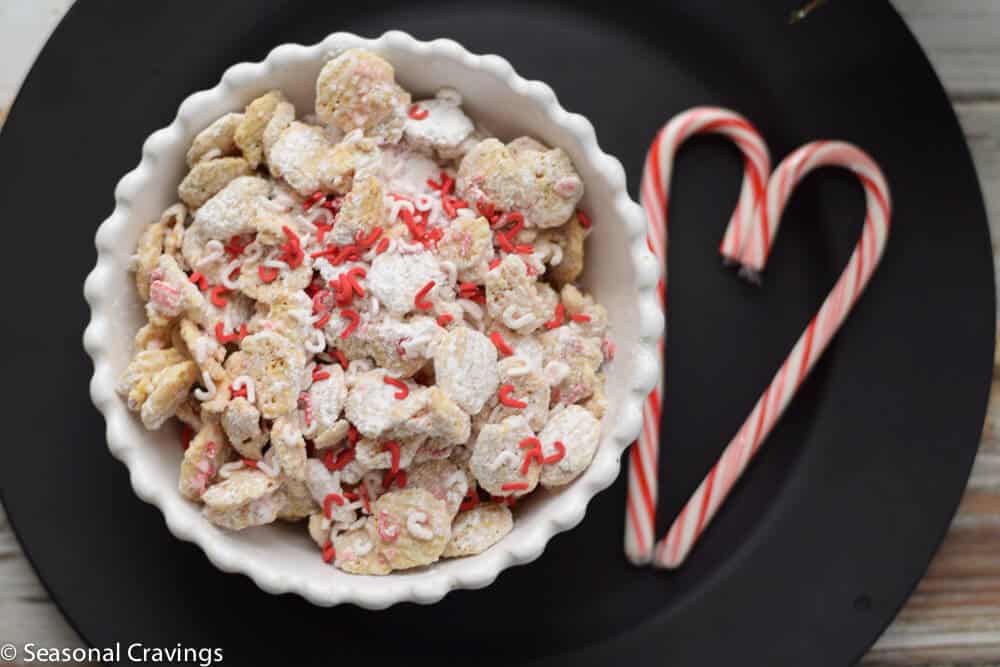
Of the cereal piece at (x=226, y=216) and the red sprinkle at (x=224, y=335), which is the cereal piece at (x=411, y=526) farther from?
the cereal piece at (x=226, y=216)


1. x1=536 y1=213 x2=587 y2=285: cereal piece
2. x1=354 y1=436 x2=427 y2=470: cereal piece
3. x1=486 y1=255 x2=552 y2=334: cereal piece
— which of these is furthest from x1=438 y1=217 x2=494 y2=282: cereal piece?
x1=354 y1=436 x2=427 y2=470: cereal piece

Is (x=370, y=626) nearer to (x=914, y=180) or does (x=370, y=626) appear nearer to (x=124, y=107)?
(x=124, y=107)

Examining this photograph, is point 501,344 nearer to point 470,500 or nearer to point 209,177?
point 470,500

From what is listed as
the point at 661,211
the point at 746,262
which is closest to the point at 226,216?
the point at 661,211

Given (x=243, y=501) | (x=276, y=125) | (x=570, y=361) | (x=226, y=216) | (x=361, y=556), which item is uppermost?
(x=276, y=125)

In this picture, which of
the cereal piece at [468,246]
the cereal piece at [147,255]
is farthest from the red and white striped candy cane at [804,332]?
the cereal piece at [147,255]

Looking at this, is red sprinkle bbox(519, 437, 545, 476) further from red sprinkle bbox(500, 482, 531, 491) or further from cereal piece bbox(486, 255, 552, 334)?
cereal piece bbox(486, 255, 552, 334)
